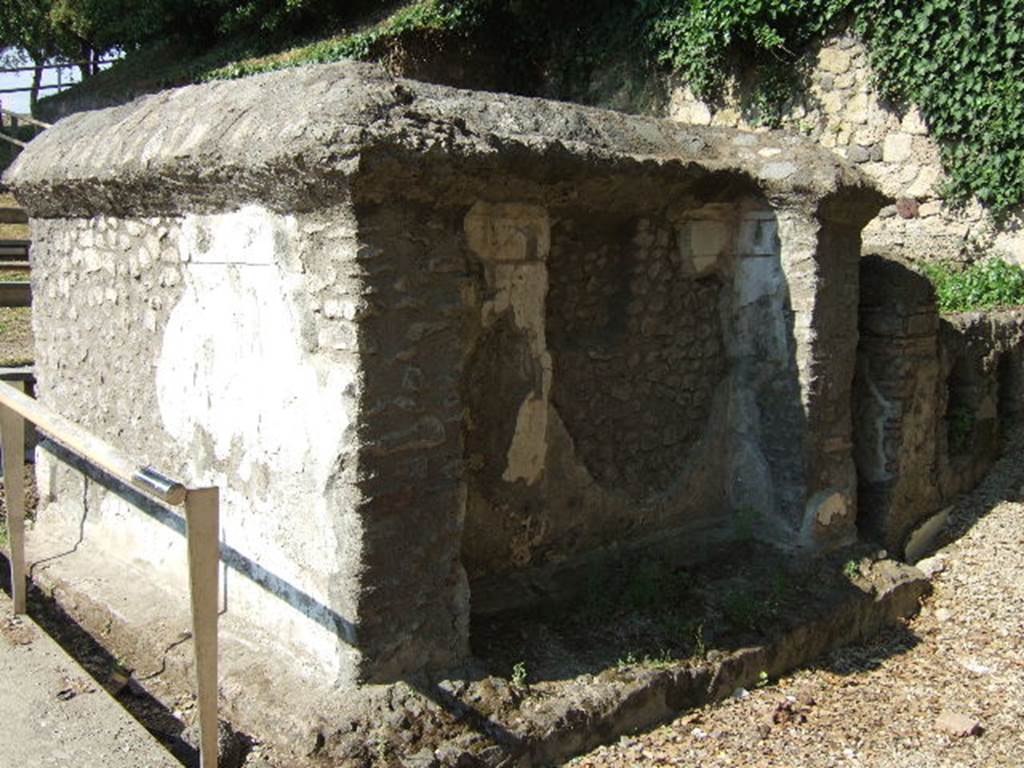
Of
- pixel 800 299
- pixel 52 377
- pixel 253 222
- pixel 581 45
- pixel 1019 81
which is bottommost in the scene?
pixel 52 377

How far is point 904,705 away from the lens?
3973 millimetres

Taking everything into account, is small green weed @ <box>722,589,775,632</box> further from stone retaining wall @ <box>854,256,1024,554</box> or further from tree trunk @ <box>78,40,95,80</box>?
tree trunk @ <box>78,40,95,80</box>

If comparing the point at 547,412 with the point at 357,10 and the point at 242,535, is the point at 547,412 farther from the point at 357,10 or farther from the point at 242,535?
the point at 357,10

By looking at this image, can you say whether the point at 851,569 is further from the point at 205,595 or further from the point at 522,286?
the point at 205,595

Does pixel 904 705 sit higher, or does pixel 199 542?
pixel 199 542

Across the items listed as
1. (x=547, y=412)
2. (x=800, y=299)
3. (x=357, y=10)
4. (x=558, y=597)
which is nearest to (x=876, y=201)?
(x=800, y=299)

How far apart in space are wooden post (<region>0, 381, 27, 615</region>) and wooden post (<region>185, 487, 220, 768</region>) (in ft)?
4.96

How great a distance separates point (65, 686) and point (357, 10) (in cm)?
1372

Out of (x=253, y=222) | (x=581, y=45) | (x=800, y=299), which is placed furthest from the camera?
(x=581, y=45)

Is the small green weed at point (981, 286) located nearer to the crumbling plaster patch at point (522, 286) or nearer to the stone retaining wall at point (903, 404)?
the stone retaining wall at point (903, 404)

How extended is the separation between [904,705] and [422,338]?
8.06ft

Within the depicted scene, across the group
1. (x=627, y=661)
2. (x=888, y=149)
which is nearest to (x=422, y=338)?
(x=627, y=661)

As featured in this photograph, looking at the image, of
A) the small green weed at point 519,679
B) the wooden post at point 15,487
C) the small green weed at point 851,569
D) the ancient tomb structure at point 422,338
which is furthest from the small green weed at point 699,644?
the wooden post at point 15,487

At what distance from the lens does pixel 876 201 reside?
15.8 feet
